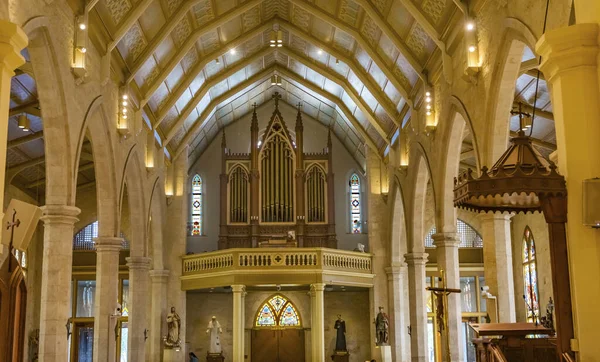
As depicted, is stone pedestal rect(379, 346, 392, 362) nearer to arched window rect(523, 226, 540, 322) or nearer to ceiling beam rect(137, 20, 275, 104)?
arched window rect(523, 226, 540, 322)

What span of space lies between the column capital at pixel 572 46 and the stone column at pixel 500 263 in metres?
6.64

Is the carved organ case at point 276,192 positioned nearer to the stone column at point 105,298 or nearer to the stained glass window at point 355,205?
the stained glass window at point 355,205

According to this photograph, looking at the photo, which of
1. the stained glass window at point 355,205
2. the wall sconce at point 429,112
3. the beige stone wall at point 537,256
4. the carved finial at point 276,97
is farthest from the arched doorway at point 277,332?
the wall sconce at point 429,112

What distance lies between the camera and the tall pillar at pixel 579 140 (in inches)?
262

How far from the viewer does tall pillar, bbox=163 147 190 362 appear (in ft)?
81.1

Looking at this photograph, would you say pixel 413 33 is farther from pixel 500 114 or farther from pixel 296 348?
pixel 296 348

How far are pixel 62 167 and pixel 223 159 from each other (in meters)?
13.0

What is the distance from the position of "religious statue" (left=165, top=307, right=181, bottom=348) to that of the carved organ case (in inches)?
121

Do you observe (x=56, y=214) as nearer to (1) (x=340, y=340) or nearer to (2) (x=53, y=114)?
(2) (x=53, y=114)

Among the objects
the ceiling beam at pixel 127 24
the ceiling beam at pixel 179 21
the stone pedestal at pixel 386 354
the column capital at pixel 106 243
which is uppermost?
the ceiling beam at pixel 179 21

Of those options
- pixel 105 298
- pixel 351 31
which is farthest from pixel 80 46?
pixel 351 31

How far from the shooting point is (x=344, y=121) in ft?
86.6

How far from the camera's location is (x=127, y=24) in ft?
51.2

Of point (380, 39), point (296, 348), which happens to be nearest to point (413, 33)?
point (380, 39)
